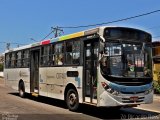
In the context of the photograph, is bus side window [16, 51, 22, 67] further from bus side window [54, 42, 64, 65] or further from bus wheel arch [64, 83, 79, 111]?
bus wheel arch [64, 83, 79, 111]

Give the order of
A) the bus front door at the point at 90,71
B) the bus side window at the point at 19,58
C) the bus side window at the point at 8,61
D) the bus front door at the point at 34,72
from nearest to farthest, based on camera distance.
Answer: the bus front door at the point at 90,71 < the bus front door at the point at 34,72 < the bus side window at the point at 19,58 < the bus side window at the point at 8,61

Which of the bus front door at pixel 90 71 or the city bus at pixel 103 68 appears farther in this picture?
the bus front door at pixel 90 71

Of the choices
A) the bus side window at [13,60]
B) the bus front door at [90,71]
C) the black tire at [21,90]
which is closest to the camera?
the bus front door at [90,71]

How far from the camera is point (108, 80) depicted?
1202 centimetres

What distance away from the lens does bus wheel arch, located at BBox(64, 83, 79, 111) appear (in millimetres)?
13789

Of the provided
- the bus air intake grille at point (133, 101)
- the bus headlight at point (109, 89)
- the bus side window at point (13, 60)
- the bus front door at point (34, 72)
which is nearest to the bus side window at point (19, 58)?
the bus side window at point (13, 60)

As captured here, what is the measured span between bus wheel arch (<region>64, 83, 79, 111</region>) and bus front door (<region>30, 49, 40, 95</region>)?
148 inches

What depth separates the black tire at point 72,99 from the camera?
1378 cm

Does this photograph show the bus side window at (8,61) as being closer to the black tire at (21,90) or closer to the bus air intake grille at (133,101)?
the black tire at (21,90)

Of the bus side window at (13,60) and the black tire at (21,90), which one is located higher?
the bus side window at (13,60)

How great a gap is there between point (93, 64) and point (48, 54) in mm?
4152

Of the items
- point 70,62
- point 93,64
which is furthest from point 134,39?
point 70,62

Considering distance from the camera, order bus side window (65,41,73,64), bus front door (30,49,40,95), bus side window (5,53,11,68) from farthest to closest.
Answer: bus side window (5,53,11,68) → bus front door (30,49,40,95) → bus side window (65,41,73,64)

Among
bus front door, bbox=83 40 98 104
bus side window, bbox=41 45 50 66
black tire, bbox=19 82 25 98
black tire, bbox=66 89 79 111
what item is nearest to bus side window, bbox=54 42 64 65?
bus side window, bbox=41 45 50 66
